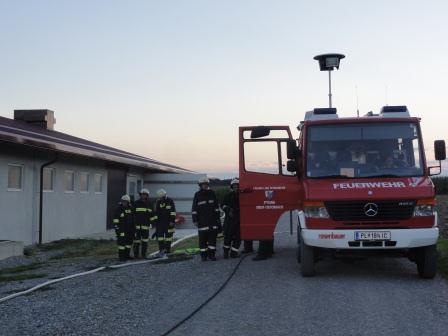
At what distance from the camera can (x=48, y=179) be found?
19391mm

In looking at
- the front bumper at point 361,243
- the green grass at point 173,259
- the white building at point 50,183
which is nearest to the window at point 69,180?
the white building at point 50,183

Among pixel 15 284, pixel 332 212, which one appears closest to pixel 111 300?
pixel 15 284

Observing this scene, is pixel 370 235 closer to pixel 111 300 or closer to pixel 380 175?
pixel 380 175

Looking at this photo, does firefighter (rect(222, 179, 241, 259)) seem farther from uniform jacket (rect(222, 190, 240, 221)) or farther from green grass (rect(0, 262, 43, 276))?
green grass (rect(0, 262, 43, 276))

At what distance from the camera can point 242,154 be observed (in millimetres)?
11273

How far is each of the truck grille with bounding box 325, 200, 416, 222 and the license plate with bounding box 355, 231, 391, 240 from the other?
0.69 feet

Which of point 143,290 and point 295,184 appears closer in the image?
point 143,290

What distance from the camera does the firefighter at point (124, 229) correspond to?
1403 cm

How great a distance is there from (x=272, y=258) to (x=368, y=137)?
13.1ft

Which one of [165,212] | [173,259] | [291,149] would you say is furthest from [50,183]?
[291,149]

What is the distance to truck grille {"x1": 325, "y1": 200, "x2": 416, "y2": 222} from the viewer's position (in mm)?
9375

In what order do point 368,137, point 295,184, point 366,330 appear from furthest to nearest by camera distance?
1. point 295,184
2. point 368,137
3. point 366,330

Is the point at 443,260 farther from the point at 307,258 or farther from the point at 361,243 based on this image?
the point at 307,258

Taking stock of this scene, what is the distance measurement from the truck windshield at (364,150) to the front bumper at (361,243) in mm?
990
